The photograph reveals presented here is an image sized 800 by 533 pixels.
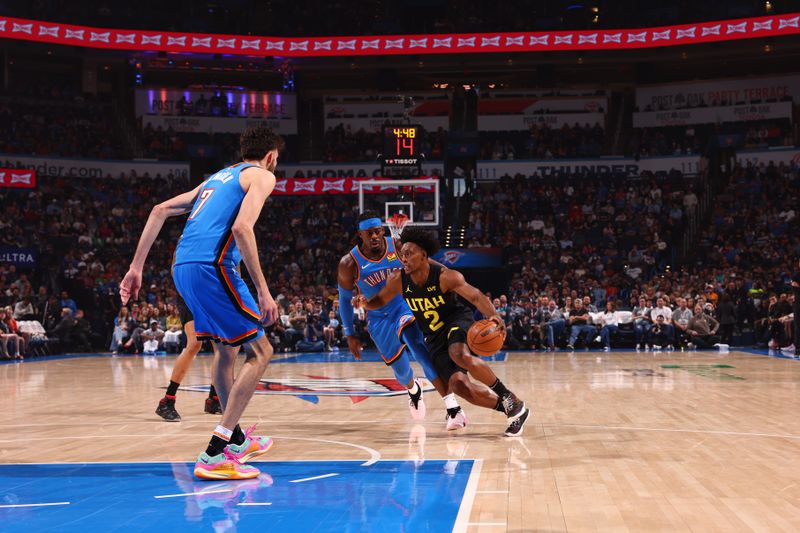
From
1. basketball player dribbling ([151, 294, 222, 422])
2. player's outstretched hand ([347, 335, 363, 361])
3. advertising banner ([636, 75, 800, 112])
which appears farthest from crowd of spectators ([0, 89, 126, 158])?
player's outstretched hand ([347, 335, 363, 361])

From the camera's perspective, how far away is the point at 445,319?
7.84 metres

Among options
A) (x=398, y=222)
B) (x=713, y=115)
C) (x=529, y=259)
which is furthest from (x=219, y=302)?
(x=713, y=115)

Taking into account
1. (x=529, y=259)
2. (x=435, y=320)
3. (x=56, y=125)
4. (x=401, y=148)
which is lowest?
(x=435, y=320)

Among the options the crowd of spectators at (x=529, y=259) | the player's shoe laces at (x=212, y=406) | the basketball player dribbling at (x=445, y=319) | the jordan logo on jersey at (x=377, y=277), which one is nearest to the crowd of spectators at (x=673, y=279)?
the crowd of spectators at (x=529, y=259)

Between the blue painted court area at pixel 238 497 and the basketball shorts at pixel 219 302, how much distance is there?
0.92 metres

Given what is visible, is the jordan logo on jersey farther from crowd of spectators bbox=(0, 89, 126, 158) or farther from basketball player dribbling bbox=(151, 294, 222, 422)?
crowd of spectators bbox=(0, 89, 126, 158)

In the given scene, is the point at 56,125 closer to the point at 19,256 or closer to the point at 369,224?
the point at 19,256

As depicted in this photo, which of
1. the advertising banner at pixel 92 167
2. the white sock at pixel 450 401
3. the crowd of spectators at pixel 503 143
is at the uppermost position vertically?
the crowd of spectators at pixel 503 143

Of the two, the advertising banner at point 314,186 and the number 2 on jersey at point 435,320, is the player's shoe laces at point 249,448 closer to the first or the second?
the number 2 on jersey at point 435,320

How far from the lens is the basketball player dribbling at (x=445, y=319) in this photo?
7414 millimetres

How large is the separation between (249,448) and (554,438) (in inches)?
98.6

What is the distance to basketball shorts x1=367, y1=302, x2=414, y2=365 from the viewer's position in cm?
875

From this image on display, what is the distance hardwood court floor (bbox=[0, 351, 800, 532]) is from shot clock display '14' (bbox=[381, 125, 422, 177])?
10.0m

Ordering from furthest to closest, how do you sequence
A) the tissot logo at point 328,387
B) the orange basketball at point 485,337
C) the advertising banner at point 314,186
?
the advertising banner at point 314,186, the tissot logo at point 328,387, the orange basketball at point 485,337
